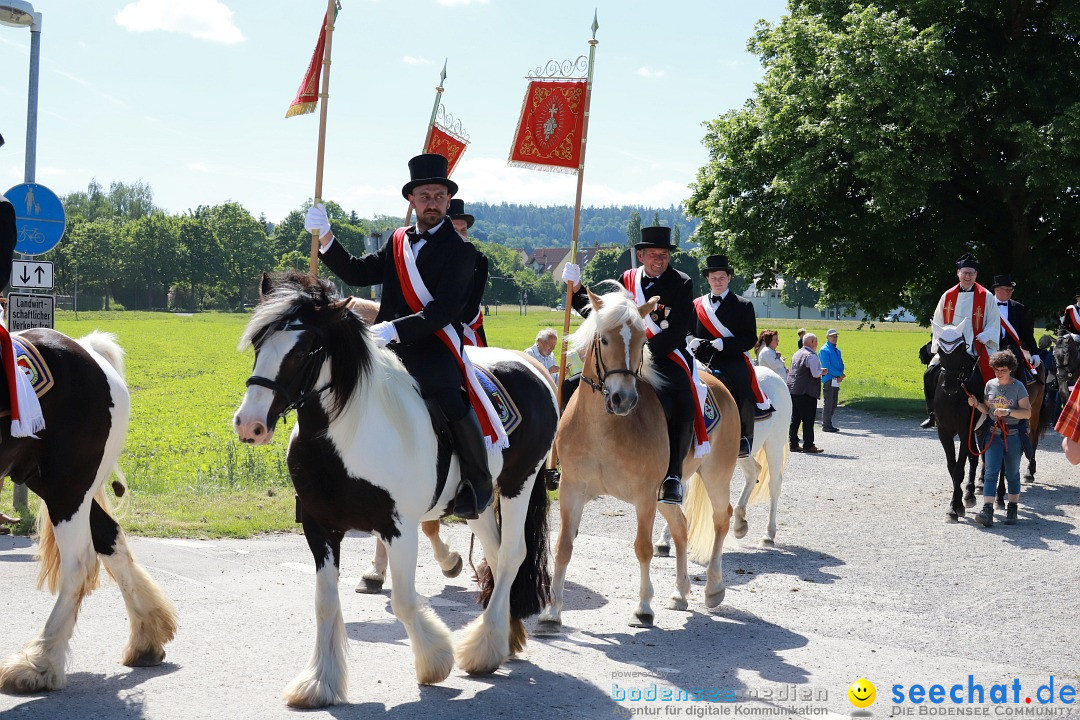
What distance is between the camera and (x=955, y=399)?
12.9 metres

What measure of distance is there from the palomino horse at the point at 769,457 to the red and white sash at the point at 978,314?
8.41ft

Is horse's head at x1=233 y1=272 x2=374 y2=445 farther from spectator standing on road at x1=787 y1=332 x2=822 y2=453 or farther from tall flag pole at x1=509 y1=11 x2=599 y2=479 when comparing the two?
spectator standing on road at x1=787 y1=332 x2=822 y2=453

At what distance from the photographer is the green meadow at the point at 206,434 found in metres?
11.1

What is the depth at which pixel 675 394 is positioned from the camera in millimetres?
8383

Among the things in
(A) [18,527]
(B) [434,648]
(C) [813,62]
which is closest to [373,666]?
(B) [434,648]

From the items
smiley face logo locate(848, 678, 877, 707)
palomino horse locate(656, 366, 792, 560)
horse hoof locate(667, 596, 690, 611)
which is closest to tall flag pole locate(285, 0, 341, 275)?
horse hoof locate(667, 596, 690, 611)

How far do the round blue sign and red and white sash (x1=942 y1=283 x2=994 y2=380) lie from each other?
10.5 metres

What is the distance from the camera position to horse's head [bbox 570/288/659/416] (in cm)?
737

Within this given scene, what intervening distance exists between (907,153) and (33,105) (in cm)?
1777

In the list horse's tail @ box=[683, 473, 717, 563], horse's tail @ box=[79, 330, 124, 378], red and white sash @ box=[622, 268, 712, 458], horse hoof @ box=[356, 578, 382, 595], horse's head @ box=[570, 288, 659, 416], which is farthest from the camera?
horse's tail @ box=[683, 473, 717, 563]

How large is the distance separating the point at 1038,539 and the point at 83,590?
9.73 meters

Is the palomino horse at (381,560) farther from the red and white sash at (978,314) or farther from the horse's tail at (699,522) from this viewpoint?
the red and white sash at (978,314)

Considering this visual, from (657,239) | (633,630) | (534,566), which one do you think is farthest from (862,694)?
(657,239)

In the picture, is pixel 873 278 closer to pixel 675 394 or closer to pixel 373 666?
pixel 675 394
